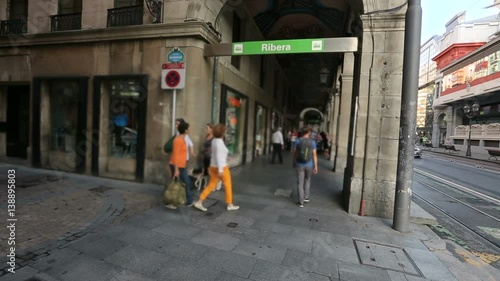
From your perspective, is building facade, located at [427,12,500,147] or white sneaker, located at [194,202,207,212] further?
building facade, located at [427,12,500,147]

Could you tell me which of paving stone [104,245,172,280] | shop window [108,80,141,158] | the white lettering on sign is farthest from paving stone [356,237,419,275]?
shop window [108,80,141,158]

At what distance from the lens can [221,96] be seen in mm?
8180

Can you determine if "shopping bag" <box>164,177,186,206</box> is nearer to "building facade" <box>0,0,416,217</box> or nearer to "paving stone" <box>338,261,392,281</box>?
"building facade" <box>0,0,416,217</box>

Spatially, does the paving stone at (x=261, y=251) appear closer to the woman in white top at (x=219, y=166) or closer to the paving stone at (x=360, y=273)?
the paving stone at (x=360, y=273)

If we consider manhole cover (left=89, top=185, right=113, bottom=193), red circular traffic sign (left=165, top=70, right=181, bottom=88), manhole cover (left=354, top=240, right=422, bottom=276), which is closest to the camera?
manhole cover (left=354, top=240, right=422, bottom=276)

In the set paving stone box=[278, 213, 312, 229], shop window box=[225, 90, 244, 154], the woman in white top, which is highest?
shop window box=[225, 90, 244, 154]

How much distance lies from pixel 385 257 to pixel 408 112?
2395 mm

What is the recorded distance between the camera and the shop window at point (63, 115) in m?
8.12

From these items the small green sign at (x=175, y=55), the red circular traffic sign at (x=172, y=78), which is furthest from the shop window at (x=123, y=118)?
the small green sign at (x=175, y=55)

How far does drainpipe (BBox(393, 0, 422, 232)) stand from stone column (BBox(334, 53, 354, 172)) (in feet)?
20.5

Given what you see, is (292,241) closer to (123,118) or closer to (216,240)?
(216,240)

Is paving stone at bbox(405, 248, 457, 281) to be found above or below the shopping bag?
below

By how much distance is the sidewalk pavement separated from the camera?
290cm

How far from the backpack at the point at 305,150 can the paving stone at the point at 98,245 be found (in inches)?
147
